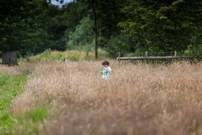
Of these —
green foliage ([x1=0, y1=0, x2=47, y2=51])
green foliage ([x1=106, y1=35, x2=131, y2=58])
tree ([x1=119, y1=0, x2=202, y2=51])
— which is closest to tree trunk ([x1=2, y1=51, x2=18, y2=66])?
green foliage ([x1=0, y1=0, x2=47, y2=51])

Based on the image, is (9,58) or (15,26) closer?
(15,26)

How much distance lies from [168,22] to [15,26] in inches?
482

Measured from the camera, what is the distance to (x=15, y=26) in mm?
16391

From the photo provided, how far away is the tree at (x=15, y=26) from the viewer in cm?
1669

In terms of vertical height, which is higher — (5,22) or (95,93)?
(5,22)

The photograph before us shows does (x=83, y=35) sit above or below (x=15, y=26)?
above

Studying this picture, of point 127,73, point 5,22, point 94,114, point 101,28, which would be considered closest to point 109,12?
point 101,28

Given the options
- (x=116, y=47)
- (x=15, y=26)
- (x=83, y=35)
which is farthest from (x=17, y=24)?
(x=83, y=35)

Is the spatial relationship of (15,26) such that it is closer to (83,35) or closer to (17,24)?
(17,24)

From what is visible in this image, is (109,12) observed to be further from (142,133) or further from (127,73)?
(142,133)

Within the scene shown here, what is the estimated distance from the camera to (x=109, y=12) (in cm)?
2984

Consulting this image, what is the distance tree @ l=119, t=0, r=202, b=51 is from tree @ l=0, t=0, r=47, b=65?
354 inches

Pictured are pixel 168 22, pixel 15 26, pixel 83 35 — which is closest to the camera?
pixel 168 22

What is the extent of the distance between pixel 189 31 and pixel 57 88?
14.7m
